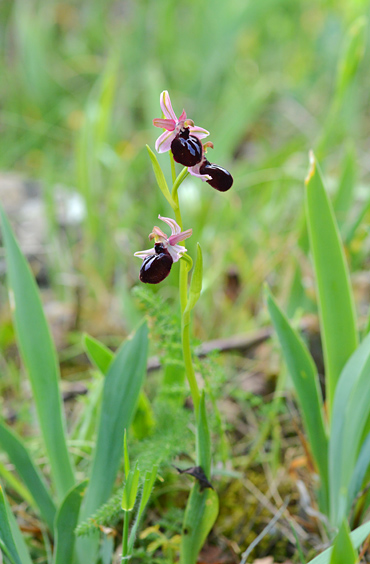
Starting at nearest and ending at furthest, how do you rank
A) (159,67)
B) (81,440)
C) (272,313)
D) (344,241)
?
(272,313), (81,440), (344,241), (159,67)

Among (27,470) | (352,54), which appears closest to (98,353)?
(27,470)

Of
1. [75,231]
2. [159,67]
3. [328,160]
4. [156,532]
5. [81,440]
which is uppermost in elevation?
[159,67]

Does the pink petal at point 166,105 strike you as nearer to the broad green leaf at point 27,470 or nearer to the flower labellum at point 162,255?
the flower labellum at point 162,255

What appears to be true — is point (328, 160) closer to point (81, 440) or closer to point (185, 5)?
point (81, 440)

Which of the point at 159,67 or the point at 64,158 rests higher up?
the point at 159,67

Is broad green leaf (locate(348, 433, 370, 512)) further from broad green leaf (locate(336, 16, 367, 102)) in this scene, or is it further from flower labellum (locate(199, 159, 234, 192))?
broad green leaf (locate(336, 16, 367, 102))

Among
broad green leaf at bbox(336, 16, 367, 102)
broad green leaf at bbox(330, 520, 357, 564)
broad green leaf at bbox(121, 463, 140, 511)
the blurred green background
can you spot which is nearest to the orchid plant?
broad green leaf at bbox(121, 463, 140, 511)

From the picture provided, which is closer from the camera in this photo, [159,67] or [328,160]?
[328,160]

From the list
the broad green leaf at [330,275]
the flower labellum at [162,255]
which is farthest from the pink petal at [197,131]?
the broad green leaf at [330,275]

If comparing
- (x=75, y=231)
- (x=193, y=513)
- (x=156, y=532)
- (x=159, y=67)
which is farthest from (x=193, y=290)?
(x=159, y=67)
